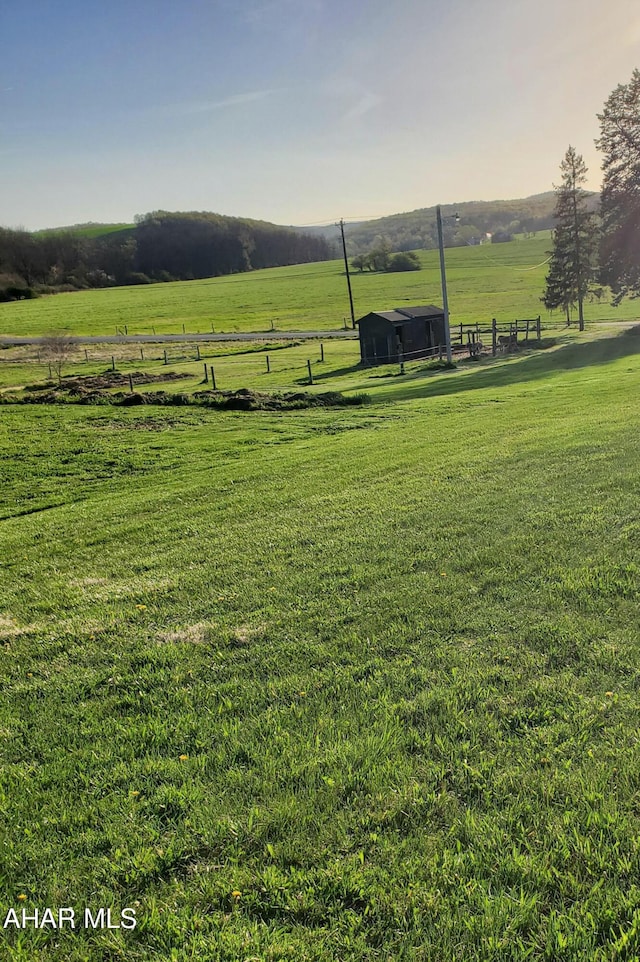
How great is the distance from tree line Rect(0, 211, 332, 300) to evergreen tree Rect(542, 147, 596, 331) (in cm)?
8495

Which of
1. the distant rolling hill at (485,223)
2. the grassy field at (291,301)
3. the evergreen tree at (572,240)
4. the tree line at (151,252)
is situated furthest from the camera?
the distant rolling hill at (485,223)

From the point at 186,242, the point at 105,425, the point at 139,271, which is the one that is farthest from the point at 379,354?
the point at 186,242

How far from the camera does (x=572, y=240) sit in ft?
174

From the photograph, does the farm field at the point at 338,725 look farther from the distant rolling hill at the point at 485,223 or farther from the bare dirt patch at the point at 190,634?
the distant rolling hill at the point at 485,223

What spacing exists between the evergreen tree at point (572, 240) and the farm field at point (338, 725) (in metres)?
50.2

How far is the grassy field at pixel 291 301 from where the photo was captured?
6812cm

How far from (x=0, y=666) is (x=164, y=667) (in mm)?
1373

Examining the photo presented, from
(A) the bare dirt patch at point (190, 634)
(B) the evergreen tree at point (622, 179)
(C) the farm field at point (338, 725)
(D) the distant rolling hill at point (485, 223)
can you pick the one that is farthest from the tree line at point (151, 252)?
Result: (A) the bare dirt patch at point (190, 634)

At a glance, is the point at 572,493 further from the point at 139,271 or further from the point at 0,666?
the point at 139,271

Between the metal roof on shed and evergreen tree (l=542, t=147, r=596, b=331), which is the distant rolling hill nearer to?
evergreen tree (l=542, t=147, r=596, b=331)

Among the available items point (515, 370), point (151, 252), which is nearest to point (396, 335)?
point (515, 370)

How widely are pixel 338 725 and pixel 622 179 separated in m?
45.6

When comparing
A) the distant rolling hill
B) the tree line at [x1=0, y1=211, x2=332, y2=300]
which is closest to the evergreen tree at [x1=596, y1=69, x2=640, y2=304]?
the tree line at [x1=0, y1=211, x2=332, y2=300]

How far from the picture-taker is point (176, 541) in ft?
24.7
